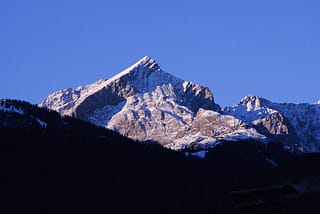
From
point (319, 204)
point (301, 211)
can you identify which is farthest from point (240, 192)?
point (319, 204)

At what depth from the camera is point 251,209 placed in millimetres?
20219

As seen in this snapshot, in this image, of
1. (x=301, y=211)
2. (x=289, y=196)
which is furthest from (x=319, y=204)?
(x=289, y=196)

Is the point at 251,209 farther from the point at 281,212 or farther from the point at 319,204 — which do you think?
the point at 319,204

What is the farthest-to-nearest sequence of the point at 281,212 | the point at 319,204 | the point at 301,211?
the point at 319,204 → the point at 301,211 → the point at 281,212

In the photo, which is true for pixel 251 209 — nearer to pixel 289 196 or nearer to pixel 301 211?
pixel 289 196

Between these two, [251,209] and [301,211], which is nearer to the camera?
[251,209]

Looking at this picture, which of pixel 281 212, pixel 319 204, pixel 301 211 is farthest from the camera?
pixel 319 204

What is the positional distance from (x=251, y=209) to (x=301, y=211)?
14156 centimetres

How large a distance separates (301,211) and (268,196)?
464 feet

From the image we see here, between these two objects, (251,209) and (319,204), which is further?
(319,204)

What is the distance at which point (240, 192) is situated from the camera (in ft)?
66.4

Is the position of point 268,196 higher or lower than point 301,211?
lower

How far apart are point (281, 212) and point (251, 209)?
0.64 meters

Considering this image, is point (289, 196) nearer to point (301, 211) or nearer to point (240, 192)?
point (240, 192)
